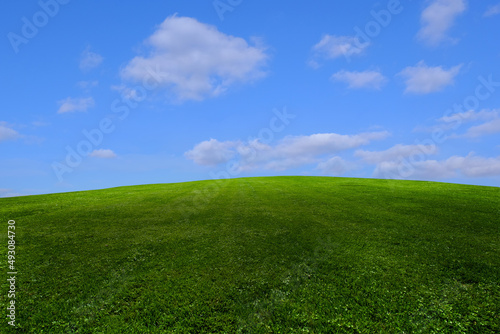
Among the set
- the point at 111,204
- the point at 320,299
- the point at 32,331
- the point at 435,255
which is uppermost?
the point at 111,204

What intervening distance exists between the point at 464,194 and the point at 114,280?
42369mm

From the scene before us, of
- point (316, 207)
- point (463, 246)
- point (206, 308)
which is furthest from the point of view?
point (316, 207)

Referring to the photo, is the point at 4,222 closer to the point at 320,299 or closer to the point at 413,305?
the point at 320,299

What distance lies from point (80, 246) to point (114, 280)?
20.3 feet

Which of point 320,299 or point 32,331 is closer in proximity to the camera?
point 32,331

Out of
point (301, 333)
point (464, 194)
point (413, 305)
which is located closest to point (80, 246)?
point (301, 333)

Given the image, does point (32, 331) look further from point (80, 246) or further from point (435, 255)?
point (435, 255)

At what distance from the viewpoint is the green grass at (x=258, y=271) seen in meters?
11.9

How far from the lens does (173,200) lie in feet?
110

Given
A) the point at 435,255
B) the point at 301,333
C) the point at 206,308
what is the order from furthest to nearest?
the point at 435,255, the point at 206,308, the point at 301,333

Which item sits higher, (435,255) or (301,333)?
(435,255)

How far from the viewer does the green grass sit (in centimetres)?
1185

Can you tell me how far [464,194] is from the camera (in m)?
36.0

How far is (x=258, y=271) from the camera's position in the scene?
15.3m
